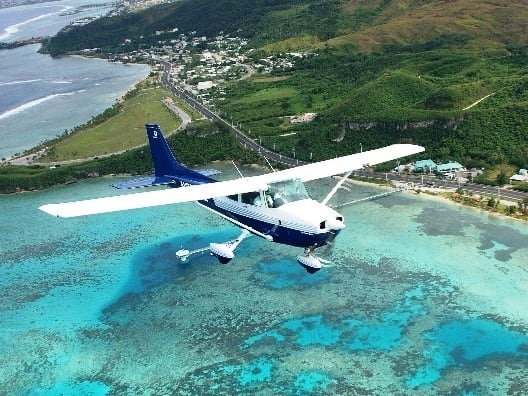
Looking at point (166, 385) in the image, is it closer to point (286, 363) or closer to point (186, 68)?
point (286, 363)

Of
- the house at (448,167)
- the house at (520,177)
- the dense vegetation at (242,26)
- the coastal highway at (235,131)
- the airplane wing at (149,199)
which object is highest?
the dense vegetation at (242,26)

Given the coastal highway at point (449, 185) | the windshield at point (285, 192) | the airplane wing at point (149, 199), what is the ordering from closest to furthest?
the airplane wing at point (149, 199), the windshield at point (285, 192), the coastal highway at point (449, 185)

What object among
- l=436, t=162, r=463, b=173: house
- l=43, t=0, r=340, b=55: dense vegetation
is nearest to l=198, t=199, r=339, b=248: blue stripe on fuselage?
l=436, t=162, r=463, b=173: house

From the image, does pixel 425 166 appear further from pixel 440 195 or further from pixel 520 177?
pixel 520 177

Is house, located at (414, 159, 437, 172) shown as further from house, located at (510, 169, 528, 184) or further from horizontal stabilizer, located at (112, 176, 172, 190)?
horizontal stabilizer, located at (112, 176, 172, 190)

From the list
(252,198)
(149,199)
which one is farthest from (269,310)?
(149,199)

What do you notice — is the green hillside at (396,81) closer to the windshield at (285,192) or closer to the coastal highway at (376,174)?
the coastal highway at (376,174)

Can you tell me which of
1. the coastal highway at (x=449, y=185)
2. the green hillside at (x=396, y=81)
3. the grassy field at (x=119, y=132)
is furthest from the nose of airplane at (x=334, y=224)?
the grassy field at (x=119, y=132)
